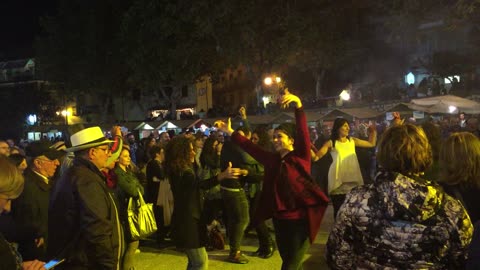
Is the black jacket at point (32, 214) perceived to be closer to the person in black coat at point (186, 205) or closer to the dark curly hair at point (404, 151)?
the person in black coat at point (186, 205)

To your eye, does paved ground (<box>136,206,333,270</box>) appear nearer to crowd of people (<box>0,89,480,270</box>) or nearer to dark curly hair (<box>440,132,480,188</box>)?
crowd of people (<box>0,89,480,270</box>)

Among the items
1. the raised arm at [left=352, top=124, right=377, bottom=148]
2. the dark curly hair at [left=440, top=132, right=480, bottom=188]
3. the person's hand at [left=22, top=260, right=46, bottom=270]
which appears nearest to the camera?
the person's hand at [left=22, top=260, right=46, bottom=270]

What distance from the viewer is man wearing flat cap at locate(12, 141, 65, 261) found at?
157 inches

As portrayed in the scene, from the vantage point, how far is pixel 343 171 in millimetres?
6176

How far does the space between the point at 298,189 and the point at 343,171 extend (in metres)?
2.37

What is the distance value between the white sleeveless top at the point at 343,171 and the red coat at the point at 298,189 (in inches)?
88.0

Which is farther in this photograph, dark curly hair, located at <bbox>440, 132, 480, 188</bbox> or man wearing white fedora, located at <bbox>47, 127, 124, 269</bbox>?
man wearing white fedora, located at <bbox>47, 127, 124, 269</bbox>

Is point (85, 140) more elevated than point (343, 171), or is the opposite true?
point (85, 140)

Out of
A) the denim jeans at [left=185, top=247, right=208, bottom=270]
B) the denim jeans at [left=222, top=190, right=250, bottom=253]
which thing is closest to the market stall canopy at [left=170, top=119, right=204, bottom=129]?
the denim jeans at [left=222, top=190, right=250, bottom=253]

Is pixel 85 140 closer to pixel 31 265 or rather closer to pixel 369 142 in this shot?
pixel 31 265

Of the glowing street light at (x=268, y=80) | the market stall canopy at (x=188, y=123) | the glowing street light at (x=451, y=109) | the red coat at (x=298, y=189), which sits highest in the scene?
the glowing street light at (x=268, y=80)

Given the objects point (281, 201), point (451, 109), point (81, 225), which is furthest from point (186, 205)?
point (451, 109)

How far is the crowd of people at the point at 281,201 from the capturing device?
2.30m

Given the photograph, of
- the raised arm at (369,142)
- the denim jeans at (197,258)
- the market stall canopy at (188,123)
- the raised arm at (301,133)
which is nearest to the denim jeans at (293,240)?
the raised arm at (301,133)
